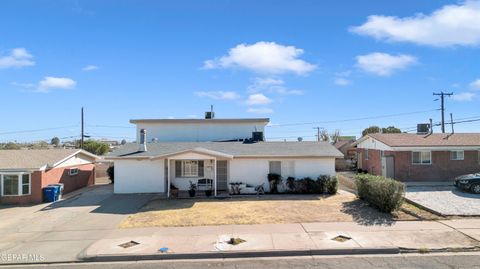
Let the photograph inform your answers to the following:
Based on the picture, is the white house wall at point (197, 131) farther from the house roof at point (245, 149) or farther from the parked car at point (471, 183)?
the parked car at point (471, 183)

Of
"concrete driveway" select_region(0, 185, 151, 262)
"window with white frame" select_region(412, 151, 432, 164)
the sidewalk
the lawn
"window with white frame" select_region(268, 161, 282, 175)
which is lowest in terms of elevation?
"concrete driveway" select_region(0, 185, 151, 262)

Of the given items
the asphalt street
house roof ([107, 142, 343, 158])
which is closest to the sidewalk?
the asphalt street

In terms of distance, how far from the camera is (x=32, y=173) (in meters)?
22.7

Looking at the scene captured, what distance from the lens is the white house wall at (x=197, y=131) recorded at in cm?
3303

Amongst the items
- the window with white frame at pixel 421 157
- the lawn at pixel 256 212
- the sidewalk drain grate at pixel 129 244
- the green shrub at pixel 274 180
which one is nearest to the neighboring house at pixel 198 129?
the green shrub at pixel 274 180

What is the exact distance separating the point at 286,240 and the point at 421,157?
20121mm

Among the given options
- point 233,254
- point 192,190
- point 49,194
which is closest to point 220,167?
point 192,190

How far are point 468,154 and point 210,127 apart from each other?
2102cm

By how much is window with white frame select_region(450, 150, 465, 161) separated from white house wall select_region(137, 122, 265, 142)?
15.9 meters

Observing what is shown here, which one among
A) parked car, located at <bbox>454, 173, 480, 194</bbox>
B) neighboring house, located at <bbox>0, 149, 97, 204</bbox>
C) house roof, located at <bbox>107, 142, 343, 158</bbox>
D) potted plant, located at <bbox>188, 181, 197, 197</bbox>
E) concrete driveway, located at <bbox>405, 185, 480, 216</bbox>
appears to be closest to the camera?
concrete driveway, located at <bbox>405, 185, 480, 216</bbox>

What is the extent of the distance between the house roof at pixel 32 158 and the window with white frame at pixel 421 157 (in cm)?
2612

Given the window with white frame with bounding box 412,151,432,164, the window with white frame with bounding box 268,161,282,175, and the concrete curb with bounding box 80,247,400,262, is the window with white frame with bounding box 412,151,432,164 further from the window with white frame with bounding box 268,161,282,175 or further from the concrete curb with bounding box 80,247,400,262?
the concrete curb with bounding box 80,247,400,262

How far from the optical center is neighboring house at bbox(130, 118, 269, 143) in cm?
3297

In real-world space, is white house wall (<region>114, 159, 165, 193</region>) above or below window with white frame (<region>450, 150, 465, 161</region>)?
below
